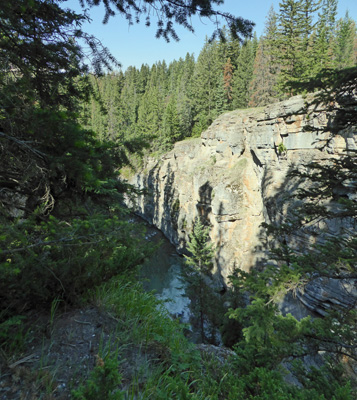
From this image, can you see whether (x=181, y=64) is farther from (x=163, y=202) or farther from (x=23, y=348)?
(x=23, y=348)

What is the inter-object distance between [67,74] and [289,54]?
2916 cm

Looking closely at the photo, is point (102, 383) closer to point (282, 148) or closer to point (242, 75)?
point (282, 148)

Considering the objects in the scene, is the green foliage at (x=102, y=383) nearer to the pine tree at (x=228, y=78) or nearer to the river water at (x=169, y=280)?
the river water at (x=169, y=280)

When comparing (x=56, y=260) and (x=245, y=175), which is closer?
(x=56, y=260)

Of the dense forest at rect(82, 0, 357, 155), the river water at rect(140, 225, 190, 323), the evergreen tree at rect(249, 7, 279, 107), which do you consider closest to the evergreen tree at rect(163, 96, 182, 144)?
the dense forest at rect(82, 0, 357, 155)

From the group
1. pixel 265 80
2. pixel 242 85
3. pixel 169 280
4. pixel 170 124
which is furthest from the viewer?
pixel 170 124

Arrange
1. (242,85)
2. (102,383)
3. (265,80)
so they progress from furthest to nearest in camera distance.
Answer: (242,85) → (265,80) → (102,383)

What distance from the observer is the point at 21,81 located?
270cm

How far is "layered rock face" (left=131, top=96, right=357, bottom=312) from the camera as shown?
1688 centimetres

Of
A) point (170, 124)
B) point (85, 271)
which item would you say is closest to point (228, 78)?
point (170, 124)

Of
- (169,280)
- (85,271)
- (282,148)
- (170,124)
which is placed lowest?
Answer: (169,280)

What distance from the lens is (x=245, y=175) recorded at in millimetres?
22719

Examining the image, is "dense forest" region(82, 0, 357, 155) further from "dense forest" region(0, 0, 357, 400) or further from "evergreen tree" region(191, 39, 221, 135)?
"dense forest" region(0, 0, 357, 400)

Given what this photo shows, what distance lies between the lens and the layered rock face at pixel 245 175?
664 inches
